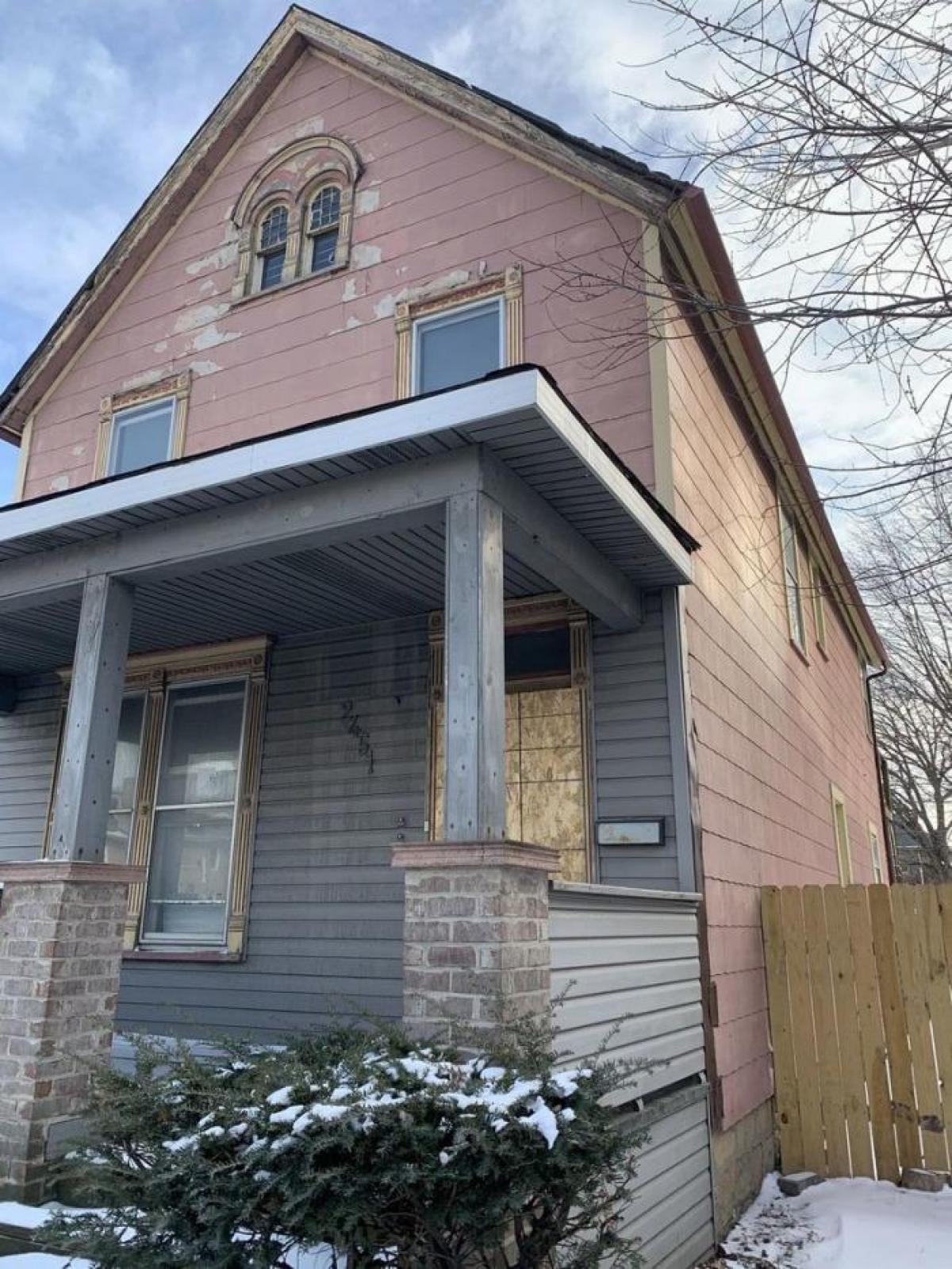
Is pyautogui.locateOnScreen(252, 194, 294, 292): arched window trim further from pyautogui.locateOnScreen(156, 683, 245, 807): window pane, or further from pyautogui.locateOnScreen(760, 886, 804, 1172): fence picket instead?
pyautogui.locateOnScreen(760, 886, 804, 1172): fence picket

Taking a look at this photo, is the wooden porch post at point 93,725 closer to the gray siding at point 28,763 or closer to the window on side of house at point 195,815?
the window on side of house at point 195,815

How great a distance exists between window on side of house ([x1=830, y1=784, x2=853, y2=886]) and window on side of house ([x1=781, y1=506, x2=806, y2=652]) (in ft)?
7.39

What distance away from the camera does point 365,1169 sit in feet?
7.89

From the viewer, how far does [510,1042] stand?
2984 mm

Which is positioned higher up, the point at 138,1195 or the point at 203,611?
the point at 203,611

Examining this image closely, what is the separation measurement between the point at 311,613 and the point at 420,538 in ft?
5.29

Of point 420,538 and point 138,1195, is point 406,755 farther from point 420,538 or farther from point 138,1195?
point 138,1195

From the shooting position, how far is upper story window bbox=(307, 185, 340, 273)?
7.80 meters

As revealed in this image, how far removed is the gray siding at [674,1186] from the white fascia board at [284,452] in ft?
9.71

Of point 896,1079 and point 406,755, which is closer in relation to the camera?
point 896,1079

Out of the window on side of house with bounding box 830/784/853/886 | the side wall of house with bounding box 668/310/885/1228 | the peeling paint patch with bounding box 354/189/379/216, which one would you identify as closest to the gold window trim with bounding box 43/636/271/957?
the side wall of house with bounding box 668/310/885/1228

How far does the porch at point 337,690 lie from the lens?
3.82 metres

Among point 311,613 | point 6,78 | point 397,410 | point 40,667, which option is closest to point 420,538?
point 397,410

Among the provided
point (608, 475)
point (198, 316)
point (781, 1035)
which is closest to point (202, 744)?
point (198, 316)
